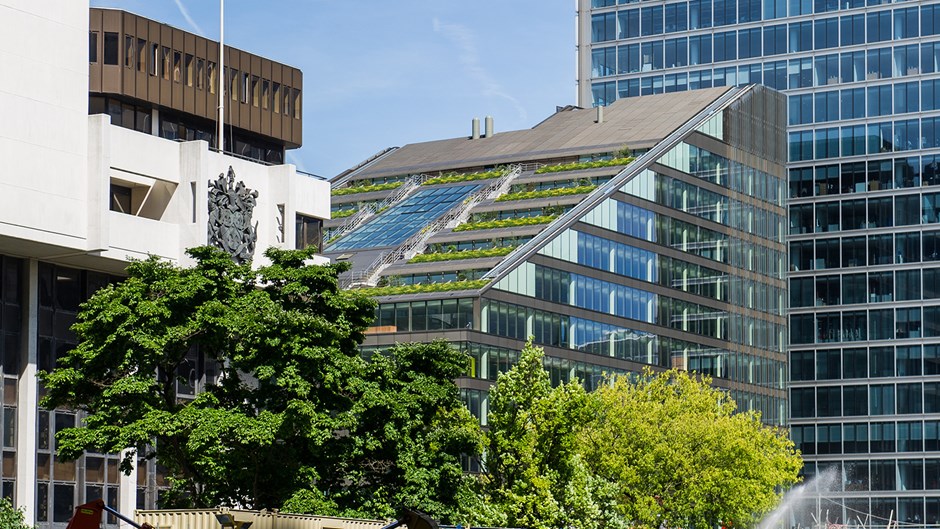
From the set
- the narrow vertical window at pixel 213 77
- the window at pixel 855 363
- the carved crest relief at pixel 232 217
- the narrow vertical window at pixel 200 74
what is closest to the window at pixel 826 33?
the window at pixel 855 363

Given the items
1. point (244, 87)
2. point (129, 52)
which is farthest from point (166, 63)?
point (244, 87)

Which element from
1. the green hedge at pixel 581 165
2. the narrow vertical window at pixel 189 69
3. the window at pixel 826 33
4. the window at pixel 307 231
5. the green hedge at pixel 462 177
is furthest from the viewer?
the window at pixel 826 33

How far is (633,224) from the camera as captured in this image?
490 feet

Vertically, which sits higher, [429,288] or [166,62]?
[166,62]

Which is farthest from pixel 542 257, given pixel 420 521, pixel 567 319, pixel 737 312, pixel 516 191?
pixel 420 521

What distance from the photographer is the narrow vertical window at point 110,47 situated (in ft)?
284

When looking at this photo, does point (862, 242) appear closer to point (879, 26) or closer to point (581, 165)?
point (879, 26)

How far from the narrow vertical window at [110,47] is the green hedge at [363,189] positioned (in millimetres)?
85669

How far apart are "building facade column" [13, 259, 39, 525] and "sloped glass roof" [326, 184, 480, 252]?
7013 cm

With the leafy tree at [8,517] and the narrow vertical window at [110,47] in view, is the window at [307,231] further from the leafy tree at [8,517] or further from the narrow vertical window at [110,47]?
the leafy tree at [8,517]

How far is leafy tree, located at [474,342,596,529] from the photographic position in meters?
86.1

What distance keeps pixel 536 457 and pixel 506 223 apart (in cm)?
6033

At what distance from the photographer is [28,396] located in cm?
8019

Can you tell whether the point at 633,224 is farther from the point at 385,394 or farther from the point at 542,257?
the point at 385,394
